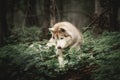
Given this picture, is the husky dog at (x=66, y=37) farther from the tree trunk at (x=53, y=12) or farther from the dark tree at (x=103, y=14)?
the tree trunk at (x=53, y=12)

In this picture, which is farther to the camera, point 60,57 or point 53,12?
point 53,12

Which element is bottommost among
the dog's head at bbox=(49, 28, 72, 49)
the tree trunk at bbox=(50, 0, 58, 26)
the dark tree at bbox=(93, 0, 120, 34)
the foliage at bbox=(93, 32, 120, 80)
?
the foliage at bbox=(93, 32, 120, 80)

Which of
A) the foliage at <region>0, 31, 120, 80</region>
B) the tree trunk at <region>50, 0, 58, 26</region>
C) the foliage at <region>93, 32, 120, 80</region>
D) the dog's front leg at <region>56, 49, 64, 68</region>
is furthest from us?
the tree trunk at <region>50, 0, 58, 26</region>

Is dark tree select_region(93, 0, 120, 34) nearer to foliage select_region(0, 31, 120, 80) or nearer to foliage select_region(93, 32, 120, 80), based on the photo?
foliage select_region(0, 31, 120, 80)

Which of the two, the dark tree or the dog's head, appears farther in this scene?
the dark tree

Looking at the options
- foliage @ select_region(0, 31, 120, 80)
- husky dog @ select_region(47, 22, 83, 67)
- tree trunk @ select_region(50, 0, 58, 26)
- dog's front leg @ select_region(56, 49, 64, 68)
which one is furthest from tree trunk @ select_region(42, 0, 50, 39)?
dog's front leg @ select_region(56, 49, 64, 68)

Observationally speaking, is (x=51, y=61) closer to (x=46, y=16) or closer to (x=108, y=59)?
(x=108, y=59)

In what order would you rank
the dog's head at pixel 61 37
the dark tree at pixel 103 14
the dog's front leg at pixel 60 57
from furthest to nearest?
1. the dark tree at pixel 103 14
2. the dog's head at pixel 61 37
3. the dog's front leg at pixel 60 57

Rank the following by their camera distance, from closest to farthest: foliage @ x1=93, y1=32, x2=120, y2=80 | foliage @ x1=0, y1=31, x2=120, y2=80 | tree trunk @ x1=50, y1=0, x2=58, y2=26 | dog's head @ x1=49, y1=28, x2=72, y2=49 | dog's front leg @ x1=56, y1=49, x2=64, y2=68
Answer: foliage @ x1=93, y1=32, x2=120, y2=80
foliage @ x1=0, y1=31, x2=120, y2=80
dog's front leg @ x1=56, y1=49, x2=64, y2=68
dog's head @ x1=49, y1=28, x2=72, y2=49
tree trunk @ x1=50, y1=0, x2=58, y2=26

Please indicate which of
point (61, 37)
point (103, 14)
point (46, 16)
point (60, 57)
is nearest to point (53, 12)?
point (46, 16)

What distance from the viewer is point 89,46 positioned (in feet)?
33.4

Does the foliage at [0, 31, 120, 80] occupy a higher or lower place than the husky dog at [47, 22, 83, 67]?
lower

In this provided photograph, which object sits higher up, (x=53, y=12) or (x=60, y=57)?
(x=53, y=12)

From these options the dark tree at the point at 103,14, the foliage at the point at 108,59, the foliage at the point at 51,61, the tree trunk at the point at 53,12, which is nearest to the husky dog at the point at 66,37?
the foliage at the point at 51,61
